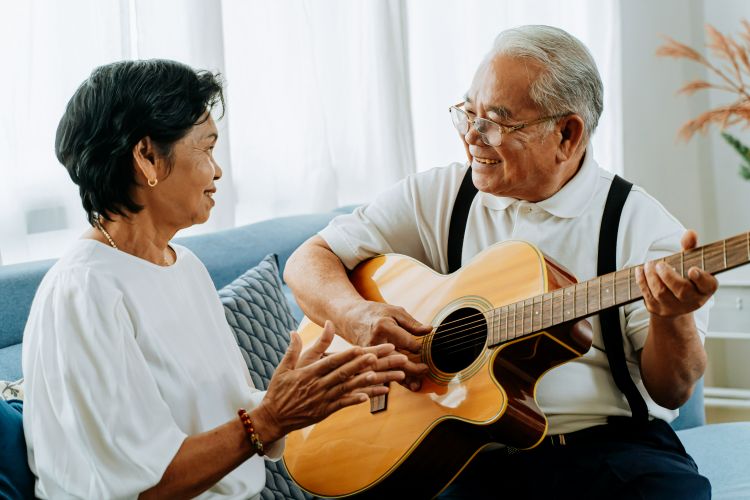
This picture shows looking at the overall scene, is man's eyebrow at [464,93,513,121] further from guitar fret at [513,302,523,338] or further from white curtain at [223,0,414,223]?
white curtain at [223,0,414,223]

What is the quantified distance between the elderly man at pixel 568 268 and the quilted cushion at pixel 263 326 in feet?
0.35

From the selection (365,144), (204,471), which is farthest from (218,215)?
(204,471)

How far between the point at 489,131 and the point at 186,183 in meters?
0.65

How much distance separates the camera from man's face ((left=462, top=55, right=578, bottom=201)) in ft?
5.70

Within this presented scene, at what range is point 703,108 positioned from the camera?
4348 millimetres

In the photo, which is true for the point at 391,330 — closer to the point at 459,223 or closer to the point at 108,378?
the point at 459,223

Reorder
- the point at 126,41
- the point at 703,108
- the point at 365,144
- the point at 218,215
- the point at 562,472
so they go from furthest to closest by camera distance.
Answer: the point at 703,108 → the point at 365,144 → the point at 218,215 → the point at 126,41 → the point at 562,472

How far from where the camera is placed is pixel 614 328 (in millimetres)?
1655

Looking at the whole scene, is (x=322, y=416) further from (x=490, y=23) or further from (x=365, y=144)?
(x=490, y=23)

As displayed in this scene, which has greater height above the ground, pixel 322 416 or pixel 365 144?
pixel 365 144

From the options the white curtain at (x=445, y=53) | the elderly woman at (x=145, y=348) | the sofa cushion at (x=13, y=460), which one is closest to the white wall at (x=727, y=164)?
the white curtain at (x=445, y=53)

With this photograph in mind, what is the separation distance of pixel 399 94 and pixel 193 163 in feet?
6.47

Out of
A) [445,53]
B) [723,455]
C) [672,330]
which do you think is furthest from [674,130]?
[672,330]

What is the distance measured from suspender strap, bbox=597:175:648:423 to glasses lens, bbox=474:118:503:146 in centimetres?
25
